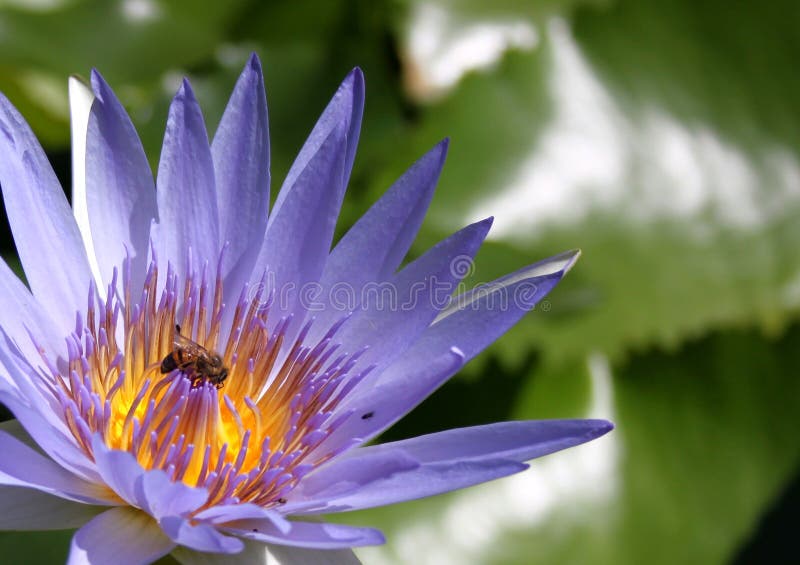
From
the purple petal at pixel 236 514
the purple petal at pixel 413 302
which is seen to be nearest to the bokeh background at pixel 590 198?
the purple petal at pixel 413 302

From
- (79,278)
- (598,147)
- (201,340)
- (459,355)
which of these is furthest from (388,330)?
(598,147)

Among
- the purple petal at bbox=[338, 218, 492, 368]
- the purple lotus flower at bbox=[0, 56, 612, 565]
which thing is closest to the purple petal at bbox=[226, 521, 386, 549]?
the purple lotus flower at bbox=[0, 56, 612, 565]

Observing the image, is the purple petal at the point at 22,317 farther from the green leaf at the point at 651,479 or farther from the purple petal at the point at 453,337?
the green leaf at the point at 651,479

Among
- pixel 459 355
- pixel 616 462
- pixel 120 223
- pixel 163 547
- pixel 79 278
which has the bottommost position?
pixel 616 462

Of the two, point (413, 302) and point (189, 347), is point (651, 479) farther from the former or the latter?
point (189, 347)

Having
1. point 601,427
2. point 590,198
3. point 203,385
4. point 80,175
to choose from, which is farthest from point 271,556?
point 590,198

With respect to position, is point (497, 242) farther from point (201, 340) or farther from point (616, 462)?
point (201, 340)
